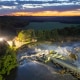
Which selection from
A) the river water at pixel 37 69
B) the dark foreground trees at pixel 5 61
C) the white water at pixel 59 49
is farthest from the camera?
the white water at pixel 59 49

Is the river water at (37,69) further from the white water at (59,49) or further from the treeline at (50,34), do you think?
the treeline at (50,34)

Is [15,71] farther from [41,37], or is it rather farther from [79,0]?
[79,0]

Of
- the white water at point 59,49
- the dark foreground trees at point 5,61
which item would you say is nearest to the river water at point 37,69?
the white water at point 59,49

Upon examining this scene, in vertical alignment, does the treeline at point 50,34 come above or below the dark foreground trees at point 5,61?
below

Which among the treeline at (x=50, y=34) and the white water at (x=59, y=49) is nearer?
the white water at (x=59, y=49)

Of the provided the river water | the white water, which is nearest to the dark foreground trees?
the river water

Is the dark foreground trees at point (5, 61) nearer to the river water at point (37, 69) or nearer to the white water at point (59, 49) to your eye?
the river water at point (37, 69)

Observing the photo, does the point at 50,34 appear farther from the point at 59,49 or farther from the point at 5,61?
the point at 5,61

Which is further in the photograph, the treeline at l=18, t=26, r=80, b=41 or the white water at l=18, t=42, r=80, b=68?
the treeline at l=18, t=26, r=80, b=41

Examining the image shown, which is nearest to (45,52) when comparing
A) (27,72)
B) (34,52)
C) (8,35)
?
(34,52)

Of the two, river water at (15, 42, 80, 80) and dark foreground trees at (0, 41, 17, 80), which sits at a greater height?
dark foreground trees at (0, 41, 17, 80)

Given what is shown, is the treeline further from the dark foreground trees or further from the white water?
the dark foreground trees

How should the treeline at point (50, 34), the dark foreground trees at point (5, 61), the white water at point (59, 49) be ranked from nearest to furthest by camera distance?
the dark foreground trees at point (5, 61), the white water at point (59, 49), the treeline at point (50, 34)
